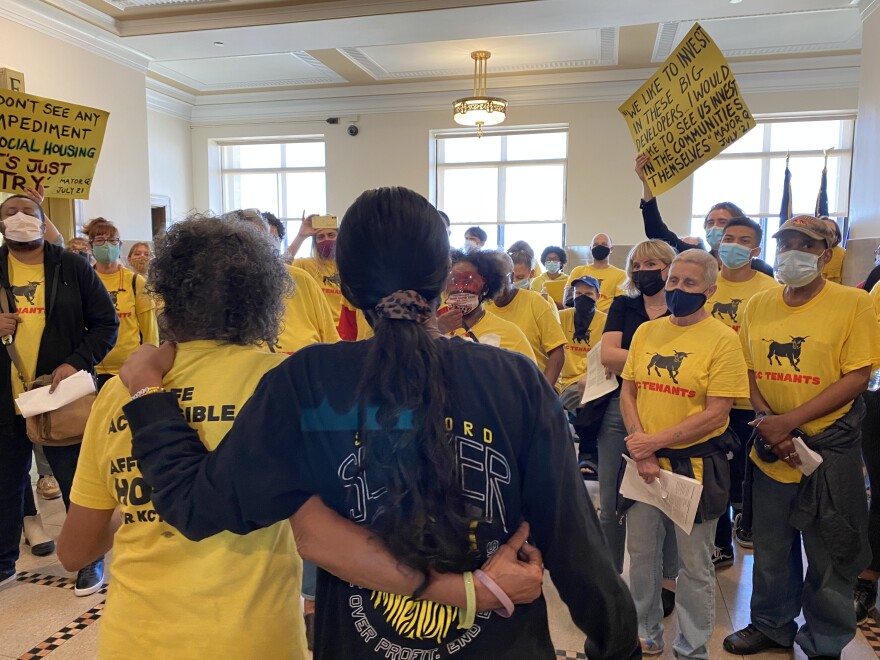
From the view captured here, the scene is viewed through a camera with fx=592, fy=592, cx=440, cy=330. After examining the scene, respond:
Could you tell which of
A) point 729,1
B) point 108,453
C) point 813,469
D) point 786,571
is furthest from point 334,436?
point 729,1

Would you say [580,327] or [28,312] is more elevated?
[28,312]

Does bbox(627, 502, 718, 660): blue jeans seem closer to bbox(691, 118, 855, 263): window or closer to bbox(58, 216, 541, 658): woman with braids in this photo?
bbox(58, 216, 541, 658): woman with braids

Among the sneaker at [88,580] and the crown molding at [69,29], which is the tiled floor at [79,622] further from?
the crown molding at [69,29]

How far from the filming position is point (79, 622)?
7.88 feet

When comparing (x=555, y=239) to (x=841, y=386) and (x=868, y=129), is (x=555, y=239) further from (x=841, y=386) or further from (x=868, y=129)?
(x=841, y=386)

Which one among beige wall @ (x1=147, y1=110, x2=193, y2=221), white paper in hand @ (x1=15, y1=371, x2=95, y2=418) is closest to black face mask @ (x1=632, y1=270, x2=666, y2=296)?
white paper in hand @ (x1=15, y1=371, x2=95, y2=418)

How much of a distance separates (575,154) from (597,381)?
7073mm

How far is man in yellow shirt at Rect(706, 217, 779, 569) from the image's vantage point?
2551 mm

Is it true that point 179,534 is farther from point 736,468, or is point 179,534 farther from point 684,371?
point 736,468

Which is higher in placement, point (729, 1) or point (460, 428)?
point (729, 1)

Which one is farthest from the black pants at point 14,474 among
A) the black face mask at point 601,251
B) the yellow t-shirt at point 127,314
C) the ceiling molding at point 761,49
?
the ceiling molding at point 761,49

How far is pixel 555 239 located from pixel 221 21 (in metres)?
5.54

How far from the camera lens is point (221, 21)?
625cm

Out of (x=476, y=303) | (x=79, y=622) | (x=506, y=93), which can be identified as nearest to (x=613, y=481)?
(x=476, y=303)
